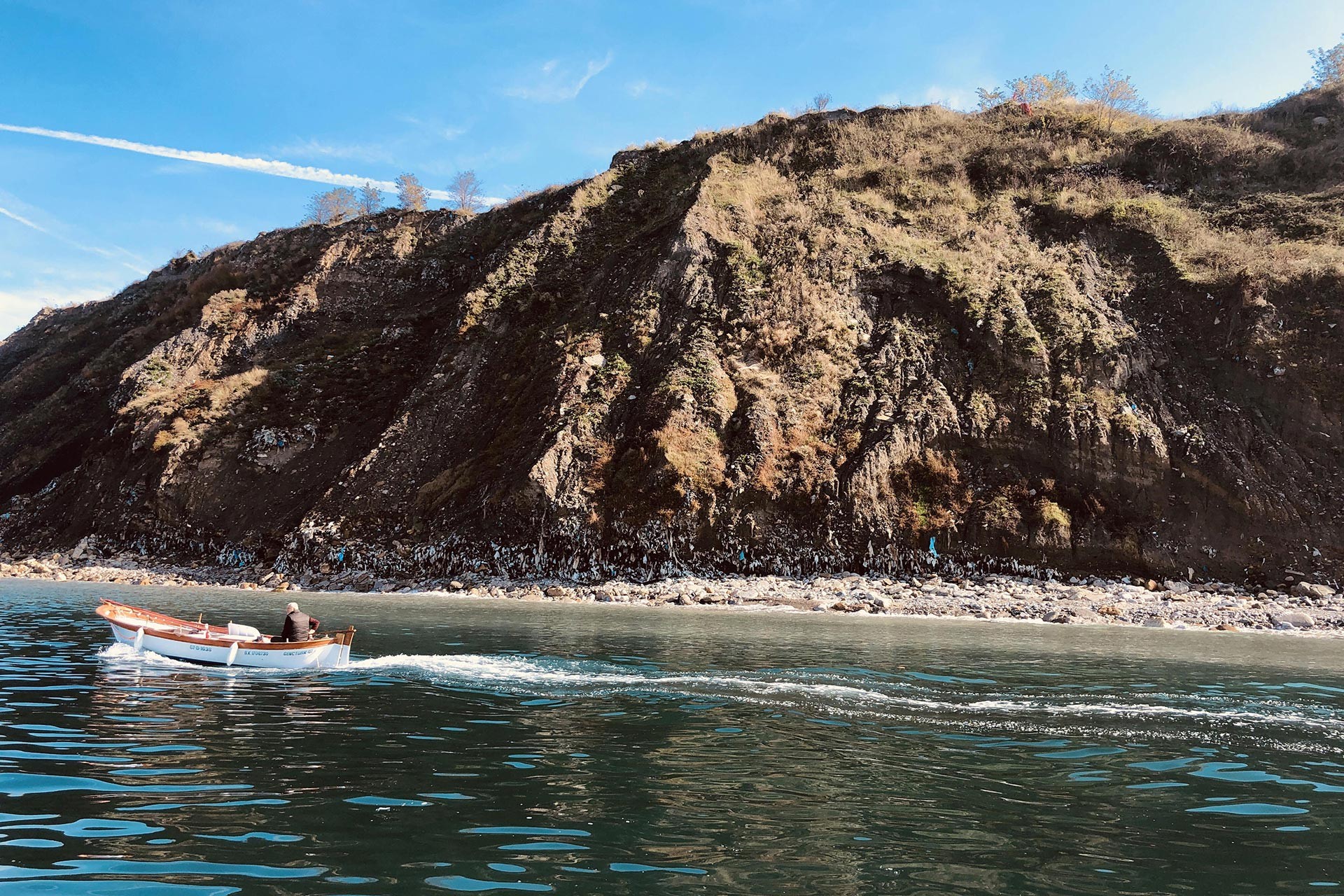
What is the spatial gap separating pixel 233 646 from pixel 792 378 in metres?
29.6

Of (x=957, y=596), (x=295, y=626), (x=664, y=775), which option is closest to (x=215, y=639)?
(x=295, y=626)

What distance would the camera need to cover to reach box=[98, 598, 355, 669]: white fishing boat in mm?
15414

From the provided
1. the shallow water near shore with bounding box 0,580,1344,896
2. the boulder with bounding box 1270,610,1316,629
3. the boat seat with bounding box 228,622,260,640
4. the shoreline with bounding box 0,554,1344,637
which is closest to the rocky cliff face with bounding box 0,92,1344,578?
the shoreline with bounding box 0,554,1344,637

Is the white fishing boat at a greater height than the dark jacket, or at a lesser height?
lesser

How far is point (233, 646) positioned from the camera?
51.2ft

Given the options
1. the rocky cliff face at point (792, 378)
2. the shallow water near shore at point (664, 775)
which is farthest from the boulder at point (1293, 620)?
the shallow water near shore at point (664, 775)

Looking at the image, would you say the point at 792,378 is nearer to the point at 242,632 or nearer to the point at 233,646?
the point at 242,632

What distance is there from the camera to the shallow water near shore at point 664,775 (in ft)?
18.3

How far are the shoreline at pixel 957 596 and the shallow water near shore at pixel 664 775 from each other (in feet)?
32.7

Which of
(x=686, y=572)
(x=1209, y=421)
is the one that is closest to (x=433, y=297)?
(x=686, y=572)

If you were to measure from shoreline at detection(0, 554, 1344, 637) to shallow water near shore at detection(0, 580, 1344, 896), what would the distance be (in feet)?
32.7

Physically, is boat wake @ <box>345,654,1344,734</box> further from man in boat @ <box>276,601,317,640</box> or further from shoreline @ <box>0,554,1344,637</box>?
shoreline @ <box>0,554,1344,637</box>

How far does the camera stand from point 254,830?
20.1 feet

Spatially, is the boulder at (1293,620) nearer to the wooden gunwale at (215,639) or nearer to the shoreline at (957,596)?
the shoreline at (957,596)
